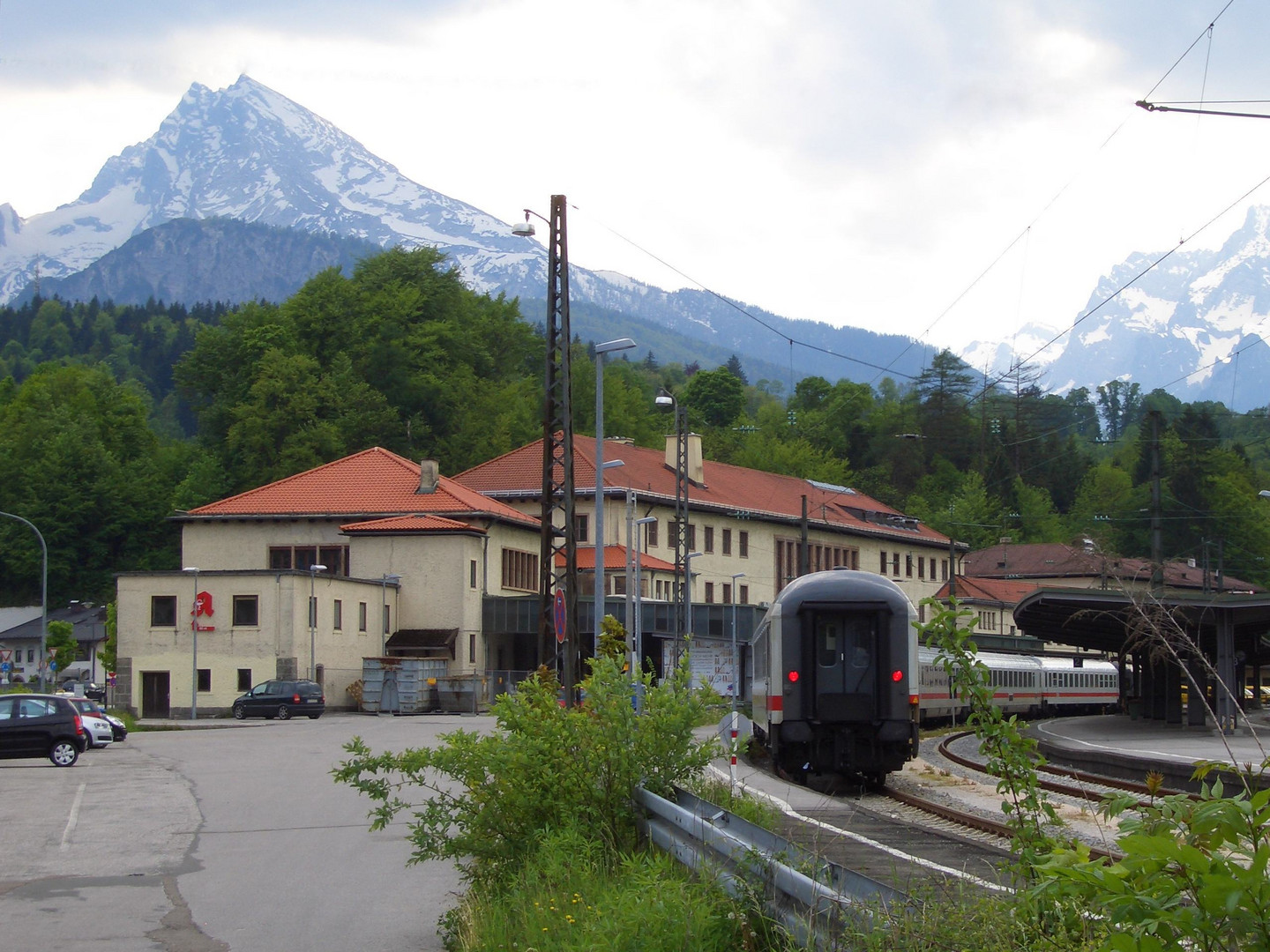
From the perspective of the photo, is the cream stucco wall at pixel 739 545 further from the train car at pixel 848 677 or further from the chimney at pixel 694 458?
the train car at pixel 848 677

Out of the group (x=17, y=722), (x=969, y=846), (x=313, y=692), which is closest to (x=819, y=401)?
(x=313, y=692)

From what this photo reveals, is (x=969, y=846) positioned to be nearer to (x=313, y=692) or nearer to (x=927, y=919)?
(x=927, y=919)

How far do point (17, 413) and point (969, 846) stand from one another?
11412cm

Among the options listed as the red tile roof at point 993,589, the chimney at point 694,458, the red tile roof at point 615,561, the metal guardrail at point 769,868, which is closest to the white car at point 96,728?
the metal guardrail at point 769,868

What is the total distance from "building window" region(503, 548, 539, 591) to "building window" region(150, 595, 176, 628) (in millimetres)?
17196

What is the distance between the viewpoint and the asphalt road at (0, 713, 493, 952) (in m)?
10.2

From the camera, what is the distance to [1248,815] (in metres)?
3.18

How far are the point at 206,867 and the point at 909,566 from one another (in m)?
84.8

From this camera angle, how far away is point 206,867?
542 inches

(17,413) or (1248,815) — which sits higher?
(17,413)

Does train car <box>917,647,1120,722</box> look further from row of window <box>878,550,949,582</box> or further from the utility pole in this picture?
row of window <box>878,550,949,582</box>

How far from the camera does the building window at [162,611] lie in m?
56.8

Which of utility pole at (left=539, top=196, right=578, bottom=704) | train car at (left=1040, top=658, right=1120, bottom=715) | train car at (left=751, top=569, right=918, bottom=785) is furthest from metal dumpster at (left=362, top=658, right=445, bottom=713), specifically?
train car at (left=751, top=569, right=918, bottom=785)

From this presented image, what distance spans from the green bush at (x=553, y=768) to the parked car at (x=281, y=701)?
145 ft
